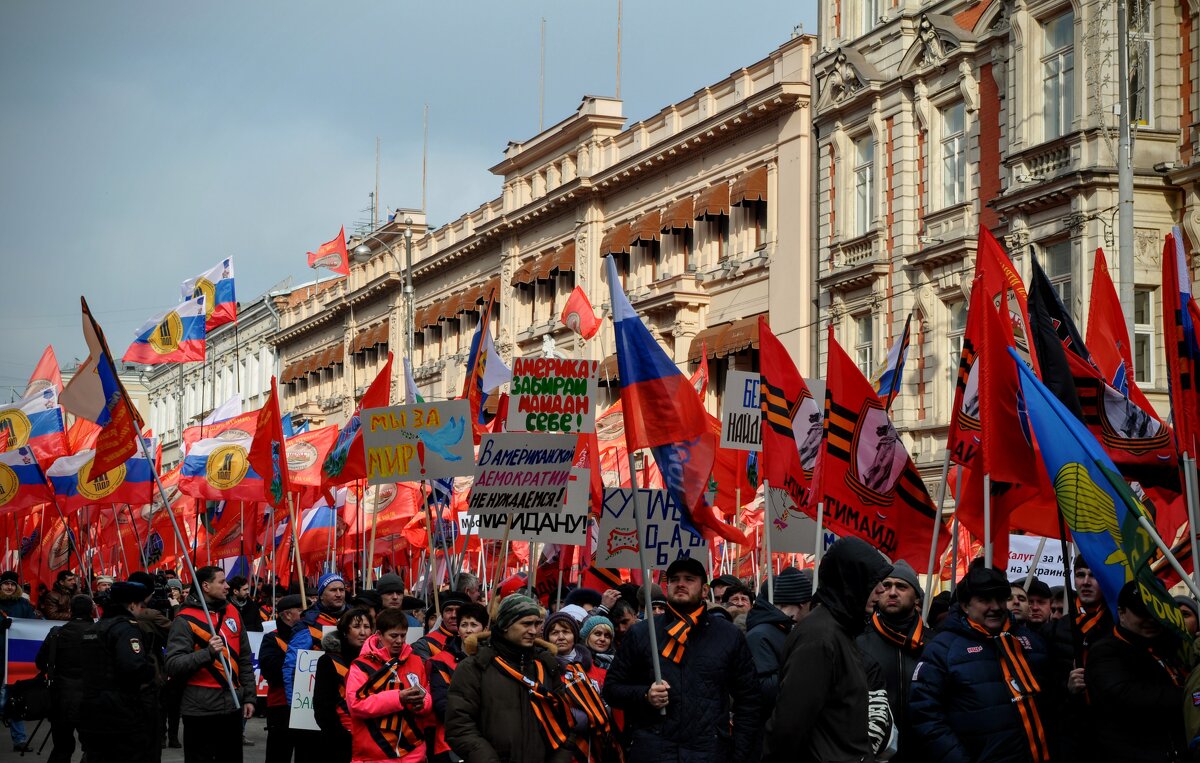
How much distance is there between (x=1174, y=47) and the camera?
26766 mm

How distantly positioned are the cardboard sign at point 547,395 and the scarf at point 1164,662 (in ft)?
15.9

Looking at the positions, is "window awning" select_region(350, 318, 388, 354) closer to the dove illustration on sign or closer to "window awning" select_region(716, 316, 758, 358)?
"window awning" select_region(716, 316, 758, 358)

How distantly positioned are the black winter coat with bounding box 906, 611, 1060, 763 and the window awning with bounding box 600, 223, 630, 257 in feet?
119

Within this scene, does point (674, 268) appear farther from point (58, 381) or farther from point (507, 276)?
point (58, 381)

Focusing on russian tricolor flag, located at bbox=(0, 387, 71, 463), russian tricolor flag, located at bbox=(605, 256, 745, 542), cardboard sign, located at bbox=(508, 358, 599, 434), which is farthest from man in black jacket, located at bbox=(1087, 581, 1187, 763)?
russian tricolor flag, located at bbox=(0, 387, 71, 463)

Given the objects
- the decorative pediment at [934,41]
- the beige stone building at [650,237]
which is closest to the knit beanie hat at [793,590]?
the decorative pediment at [934,41]

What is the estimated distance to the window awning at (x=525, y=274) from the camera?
50.9 meters

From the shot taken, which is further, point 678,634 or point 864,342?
point 864,342

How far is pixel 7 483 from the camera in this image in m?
27.2

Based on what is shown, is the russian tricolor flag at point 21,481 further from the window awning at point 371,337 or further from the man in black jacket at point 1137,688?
the window awning at point 371,337

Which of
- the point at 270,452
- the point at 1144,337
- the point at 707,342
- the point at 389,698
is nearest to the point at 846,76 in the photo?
the point at 707,342

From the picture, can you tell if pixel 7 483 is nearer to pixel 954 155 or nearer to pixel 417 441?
pixel 417 441

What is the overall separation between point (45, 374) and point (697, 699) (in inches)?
1030

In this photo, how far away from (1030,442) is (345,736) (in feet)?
15.1
